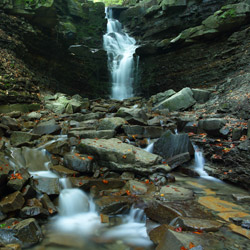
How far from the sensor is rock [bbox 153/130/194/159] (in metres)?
6.63

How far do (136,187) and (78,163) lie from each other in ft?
5.62

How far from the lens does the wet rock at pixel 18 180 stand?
3.69 meters

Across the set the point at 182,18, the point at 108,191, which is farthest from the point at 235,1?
the point at 108,191

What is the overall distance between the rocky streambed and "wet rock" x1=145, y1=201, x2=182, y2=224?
2 cm

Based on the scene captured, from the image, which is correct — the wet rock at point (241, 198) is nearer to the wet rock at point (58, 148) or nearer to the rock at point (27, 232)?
the rock at point (27, 232)

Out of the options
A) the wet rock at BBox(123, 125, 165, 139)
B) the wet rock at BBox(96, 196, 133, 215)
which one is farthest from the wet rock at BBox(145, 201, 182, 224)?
the wet rock at BBox(123, 125, 165, 139)

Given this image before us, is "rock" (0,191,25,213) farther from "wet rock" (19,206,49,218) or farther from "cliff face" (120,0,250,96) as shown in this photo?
"cliff face" (120,0,250,96)

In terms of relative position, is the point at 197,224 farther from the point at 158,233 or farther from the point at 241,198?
the point at 241,198

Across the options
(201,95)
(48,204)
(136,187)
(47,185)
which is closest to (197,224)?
(136,187)

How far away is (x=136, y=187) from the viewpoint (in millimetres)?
4652

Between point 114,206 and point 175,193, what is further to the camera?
point 175,193

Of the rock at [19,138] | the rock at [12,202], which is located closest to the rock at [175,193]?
the rock at [12,202]

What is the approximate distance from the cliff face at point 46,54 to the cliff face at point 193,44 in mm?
5260

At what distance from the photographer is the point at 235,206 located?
4.01m
